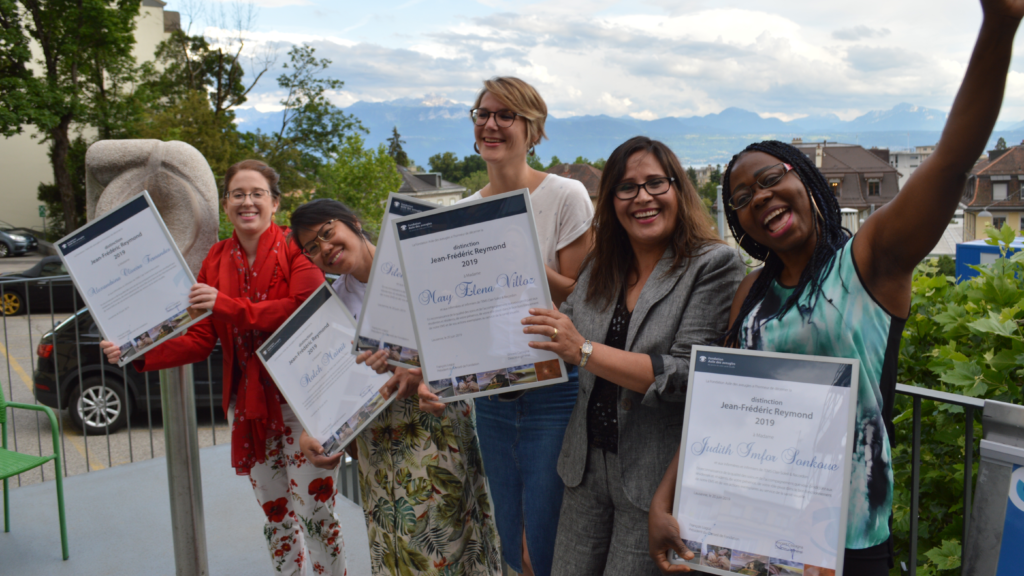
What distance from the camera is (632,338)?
189 cm

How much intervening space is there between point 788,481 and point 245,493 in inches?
158

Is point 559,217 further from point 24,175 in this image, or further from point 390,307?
point 24,175

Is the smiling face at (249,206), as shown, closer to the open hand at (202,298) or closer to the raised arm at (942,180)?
the open hand at (202,298)

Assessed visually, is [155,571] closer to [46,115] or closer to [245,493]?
[245,493]

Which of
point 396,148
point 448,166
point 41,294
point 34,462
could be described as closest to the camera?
point 34,462

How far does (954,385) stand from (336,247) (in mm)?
2335

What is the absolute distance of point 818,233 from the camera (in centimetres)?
168

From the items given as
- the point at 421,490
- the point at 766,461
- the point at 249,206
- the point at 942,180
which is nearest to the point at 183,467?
the point at 249,206

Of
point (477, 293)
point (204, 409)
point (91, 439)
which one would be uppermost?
point (477, 293)

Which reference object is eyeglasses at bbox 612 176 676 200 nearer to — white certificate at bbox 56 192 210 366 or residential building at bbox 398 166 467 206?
white certificate at bbox 56 192 210 366

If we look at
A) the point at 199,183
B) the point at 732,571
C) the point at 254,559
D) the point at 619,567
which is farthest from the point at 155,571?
the point at 732,571

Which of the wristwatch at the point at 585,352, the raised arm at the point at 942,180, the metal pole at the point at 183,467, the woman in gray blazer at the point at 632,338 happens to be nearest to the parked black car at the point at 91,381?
the metal pole at the point at 183,467

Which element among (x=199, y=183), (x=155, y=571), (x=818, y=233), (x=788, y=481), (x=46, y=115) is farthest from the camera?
(x=46, y=115)

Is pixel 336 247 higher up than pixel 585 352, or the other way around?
pixel 336 247
